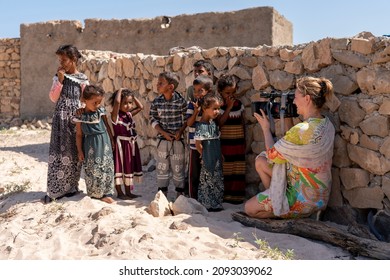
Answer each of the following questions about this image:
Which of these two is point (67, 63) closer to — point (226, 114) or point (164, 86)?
point (164, 86)

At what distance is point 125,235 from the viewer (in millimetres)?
3340

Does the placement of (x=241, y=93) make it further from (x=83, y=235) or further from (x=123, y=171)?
(x=83, y=235)

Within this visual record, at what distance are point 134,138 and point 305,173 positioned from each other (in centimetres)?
205

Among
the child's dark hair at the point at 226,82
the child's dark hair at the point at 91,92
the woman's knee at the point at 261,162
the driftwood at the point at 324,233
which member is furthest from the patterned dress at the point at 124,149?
the woman's knee at the point at 261,162

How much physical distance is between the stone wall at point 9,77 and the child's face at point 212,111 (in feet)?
33.6

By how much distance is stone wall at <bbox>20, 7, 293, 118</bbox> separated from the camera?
945cm

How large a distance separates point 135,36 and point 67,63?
21.3 ft

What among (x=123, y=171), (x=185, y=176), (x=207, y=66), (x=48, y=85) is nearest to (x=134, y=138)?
(x=123, y=171)

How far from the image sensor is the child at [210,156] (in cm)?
420

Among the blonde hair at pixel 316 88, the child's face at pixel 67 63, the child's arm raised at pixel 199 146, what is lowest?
the child's arm raised at pixel 199 146

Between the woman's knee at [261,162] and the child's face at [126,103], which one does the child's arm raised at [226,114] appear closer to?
the woman's knee at [261,162]

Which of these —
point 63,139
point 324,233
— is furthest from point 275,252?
point 63,139

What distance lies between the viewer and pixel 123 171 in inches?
186

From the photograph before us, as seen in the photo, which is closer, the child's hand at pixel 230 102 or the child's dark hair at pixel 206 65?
the child's hand at pixel 230 102
